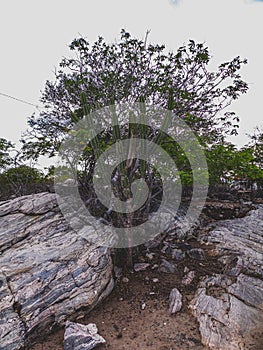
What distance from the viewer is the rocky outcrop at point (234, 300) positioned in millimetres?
3041

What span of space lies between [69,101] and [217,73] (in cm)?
324

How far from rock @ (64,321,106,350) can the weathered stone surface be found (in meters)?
0.31

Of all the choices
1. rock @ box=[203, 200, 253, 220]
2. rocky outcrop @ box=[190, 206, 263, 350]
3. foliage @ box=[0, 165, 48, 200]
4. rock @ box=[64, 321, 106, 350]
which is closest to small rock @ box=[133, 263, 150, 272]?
rocky outcrop @ box=[190, 206, 263, 350]

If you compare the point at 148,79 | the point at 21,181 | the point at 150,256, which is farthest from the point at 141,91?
the point at 21,181

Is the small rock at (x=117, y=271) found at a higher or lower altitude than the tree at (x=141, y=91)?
lower

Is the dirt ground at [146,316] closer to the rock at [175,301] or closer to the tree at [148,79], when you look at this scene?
the rock at [175,301]

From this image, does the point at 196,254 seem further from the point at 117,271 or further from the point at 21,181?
the point at 21,181

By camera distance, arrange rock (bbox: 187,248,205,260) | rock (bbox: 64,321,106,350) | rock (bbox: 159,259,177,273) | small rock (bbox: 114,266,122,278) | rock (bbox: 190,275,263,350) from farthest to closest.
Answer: rock (bbox: 187,248,205,260)
rock (bbox: 159,259,177,273)
small rock (bbox: 114,266,122,278)
rock (bbox: 190,275,263,350)
rock (bbox: 64,321,106,350)

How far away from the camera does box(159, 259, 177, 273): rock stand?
4.46 meters

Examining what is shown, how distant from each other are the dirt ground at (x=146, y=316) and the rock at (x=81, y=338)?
0.31ft

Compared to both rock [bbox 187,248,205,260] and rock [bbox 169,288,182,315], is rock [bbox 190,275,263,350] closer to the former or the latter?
rock [bbox 169,288,182,315]

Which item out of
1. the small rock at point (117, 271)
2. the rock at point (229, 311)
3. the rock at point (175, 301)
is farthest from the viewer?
the small rock at point (117, 271)

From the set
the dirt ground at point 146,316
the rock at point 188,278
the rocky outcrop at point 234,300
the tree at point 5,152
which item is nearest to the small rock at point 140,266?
the dirt ground at point 146,316

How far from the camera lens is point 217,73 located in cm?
526
